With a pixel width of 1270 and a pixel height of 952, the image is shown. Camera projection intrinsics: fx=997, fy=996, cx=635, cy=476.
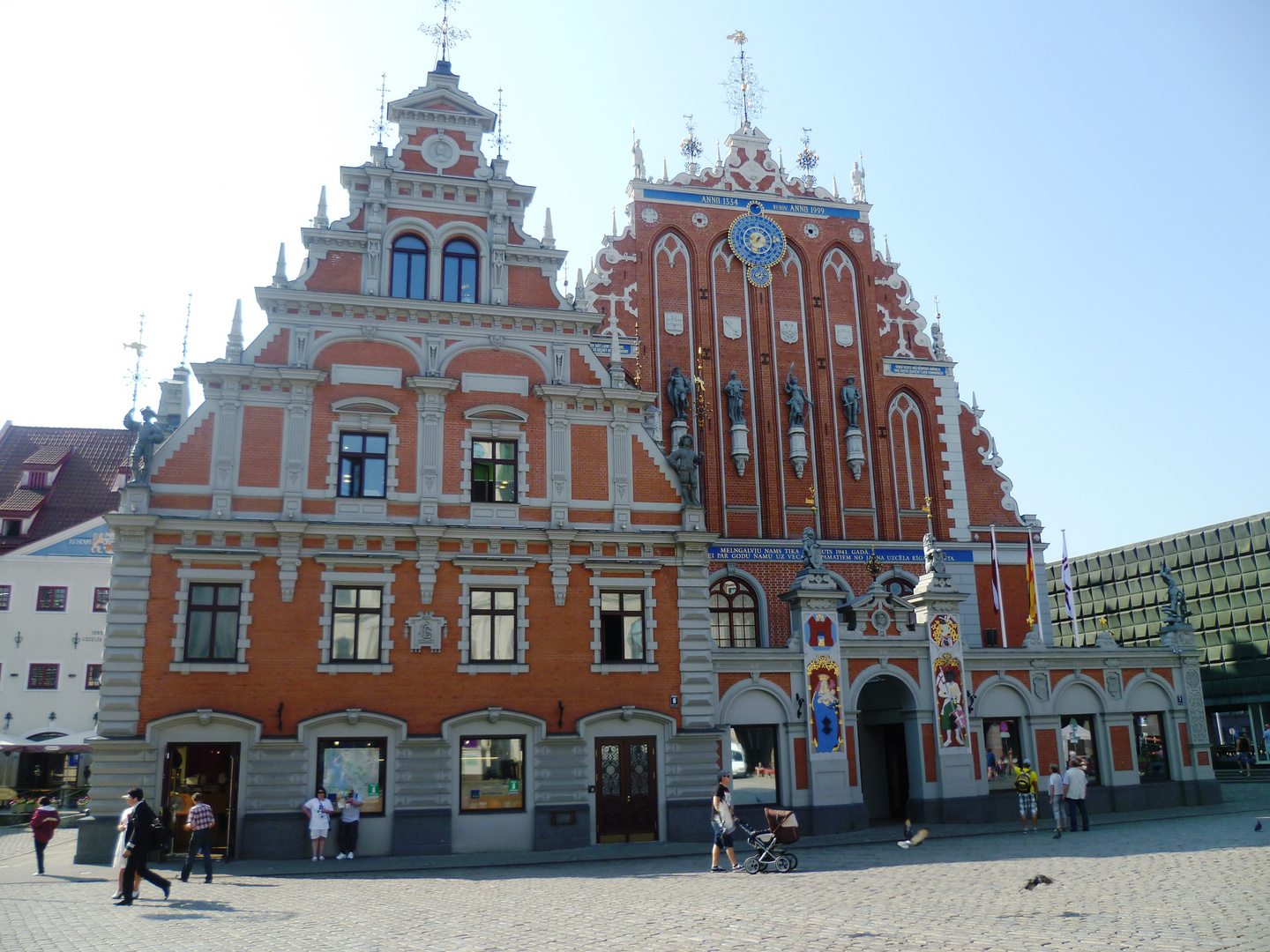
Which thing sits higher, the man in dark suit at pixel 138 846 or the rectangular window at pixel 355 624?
the rectangular window at pixel 355 624

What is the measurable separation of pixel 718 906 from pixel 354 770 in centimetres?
1100

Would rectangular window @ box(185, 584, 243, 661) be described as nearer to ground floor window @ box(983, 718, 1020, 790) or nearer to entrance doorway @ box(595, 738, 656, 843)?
entrance doorway @ box(595, 738, 656, 843)

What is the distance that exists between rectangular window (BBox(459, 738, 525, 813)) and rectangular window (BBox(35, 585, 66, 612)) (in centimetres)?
2676

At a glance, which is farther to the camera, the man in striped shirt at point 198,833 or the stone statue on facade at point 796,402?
the stone statue on facade at point 796,402

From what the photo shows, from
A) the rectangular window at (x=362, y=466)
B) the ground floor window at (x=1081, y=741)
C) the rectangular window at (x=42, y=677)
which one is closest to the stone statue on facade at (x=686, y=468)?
the rectangular window at (x=362, y=466)

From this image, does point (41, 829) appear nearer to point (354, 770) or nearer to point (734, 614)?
point (354, 770)

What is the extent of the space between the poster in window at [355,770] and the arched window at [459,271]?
37.2 feet

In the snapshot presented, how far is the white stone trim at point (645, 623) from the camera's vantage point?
24.3m

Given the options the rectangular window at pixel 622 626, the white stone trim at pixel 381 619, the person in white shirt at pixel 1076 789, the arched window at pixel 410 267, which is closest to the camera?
the white stone trim at pixel 381 619

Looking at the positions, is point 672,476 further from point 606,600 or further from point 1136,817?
point 1136,817

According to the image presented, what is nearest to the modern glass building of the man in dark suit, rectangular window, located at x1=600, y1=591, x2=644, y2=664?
rectangular window, located at x1=600, y1=591, x2=644, y2=664

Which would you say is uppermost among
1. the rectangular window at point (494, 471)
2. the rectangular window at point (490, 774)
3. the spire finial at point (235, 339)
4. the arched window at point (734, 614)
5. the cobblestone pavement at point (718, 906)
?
the spire finial at point (235, 339)

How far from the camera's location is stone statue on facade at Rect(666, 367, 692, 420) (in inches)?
1299

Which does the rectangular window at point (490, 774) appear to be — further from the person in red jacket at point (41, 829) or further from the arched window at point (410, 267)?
the arched window at point (410, 267)
